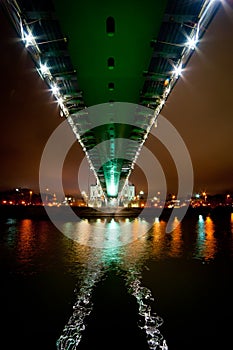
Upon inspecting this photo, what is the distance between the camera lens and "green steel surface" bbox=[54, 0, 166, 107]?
7.93m

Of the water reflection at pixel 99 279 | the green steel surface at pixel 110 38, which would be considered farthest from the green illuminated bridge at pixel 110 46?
the water reflection at pixel 99 279

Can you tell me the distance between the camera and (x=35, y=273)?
342 inches

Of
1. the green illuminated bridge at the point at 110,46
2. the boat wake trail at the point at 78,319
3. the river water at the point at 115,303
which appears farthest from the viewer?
the green illuminated bridge at the point at 110,46

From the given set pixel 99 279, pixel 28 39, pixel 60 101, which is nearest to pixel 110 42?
pixel 28 39

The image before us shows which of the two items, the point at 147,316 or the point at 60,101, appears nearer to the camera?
the point at 147,316

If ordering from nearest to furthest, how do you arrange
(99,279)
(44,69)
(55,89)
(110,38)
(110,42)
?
1. (99,279)
2. (110,38)
3. (110,42)
4. (44,69)
5. (55,89)

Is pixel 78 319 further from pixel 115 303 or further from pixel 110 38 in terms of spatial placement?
pixel 110 38

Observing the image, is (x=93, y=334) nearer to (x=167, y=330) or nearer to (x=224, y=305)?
(x=167, y=330)

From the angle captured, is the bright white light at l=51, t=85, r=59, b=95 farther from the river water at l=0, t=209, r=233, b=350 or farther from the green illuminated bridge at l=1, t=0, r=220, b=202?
the river water at l=0, t=209, r=233, b=350

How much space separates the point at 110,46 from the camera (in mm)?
10039

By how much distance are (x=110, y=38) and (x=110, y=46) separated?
0.50 m

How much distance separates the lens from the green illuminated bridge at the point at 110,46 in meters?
8.12

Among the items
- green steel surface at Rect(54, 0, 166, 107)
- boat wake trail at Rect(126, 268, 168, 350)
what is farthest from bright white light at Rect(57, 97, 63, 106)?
boat wake trail at Rect(126, 268, 168, 350)

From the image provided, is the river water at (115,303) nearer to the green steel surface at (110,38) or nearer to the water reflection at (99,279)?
the water reflection at (99,279)
